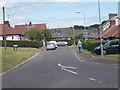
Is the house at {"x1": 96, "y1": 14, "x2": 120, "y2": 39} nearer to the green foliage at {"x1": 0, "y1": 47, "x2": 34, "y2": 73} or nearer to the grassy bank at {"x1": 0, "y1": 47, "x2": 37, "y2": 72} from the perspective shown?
the grassy bank at {"x1": 0, "y1": 47, "x2": 37, "y2": 72}

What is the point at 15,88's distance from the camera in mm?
11453

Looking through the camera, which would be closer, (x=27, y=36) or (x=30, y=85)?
(x=30, y=85)

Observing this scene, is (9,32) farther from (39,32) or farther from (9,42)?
(9,42)

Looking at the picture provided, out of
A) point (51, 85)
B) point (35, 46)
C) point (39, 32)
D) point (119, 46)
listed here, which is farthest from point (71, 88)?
point (39, 32)

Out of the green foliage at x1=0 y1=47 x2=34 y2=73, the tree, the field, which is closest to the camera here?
the green foliage at x1=0 y1=47 x2=34 y2=73

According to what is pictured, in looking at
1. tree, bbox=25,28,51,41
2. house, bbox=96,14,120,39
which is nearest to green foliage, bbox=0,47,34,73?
house, bbox=96,14,120,39

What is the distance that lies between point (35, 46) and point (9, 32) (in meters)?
29.8

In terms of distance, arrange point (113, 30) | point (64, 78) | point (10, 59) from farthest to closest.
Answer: point (113, 30), point (10, 59), point (64, 78)

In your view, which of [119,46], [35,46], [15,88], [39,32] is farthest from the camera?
[39,32]

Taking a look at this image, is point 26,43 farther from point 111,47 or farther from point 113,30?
point 111,47

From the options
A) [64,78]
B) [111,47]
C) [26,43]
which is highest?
[111,47]

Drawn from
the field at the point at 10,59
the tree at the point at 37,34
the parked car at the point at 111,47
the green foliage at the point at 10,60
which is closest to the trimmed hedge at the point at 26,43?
the tree at the point at 37,34

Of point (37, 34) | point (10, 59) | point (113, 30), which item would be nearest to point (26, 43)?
point (113, 30)

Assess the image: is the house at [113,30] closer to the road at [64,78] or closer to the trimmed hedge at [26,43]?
the trimmed hedge at [26,43]
